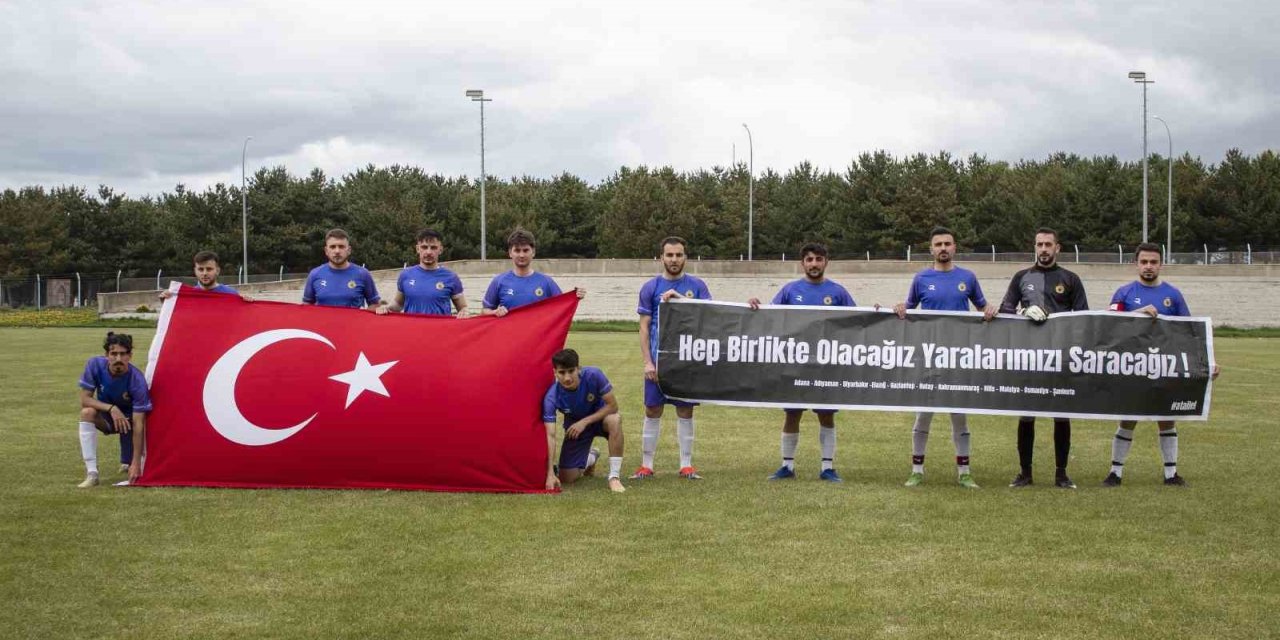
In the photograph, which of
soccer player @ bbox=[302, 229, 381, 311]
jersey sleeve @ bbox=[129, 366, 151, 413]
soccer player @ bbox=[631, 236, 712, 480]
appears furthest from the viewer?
soccer player @ bbox=[302, 229, 381, 311]

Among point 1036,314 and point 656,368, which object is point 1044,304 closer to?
point 1036,314

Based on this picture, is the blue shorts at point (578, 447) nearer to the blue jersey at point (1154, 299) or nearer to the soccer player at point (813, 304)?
the soccer player at point (813, 304)

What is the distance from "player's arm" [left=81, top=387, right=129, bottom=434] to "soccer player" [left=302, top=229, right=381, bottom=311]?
189 centimetres

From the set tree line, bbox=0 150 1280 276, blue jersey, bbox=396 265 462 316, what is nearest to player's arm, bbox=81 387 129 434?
blue jersey, bbox=396 265 462 316

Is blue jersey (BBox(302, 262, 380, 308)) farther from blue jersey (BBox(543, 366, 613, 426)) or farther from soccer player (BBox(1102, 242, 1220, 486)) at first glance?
soccer player (BBox(1102, 242, 1220, 486))

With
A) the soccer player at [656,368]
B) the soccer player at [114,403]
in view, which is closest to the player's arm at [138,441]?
the soccer player at [114,403]

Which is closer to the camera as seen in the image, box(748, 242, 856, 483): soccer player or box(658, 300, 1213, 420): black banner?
box(658, 300, 1213, 420): black banner

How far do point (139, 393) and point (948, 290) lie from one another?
6957 mm

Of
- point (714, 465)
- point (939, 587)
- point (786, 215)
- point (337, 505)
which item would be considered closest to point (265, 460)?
point (337, 505)

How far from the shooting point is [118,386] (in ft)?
30.5

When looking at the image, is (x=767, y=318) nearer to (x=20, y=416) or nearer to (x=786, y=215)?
(x=20, y=416)

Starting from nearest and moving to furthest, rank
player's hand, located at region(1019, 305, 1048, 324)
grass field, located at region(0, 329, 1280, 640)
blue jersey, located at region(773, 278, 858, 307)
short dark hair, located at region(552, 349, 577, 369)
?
grass field, located at region(0, 329, 1280, 640) < short dark hair, located at region(552, 349, 577, 369) < player's hand, located at region(1019, 305, 1048, 324) < blue jersey, located at region(773, 278, 858, 307)

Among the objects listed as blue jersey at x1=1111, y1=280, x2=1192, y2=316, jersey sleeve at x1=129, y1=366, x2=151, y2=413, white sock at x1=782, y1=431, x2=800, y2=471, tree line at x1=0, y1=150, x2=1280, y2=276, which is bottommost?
white sock at x1=782, y1=431, x2=800, y2=471

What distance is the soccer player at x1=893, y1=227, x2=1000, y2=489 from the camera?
945 centimetres
